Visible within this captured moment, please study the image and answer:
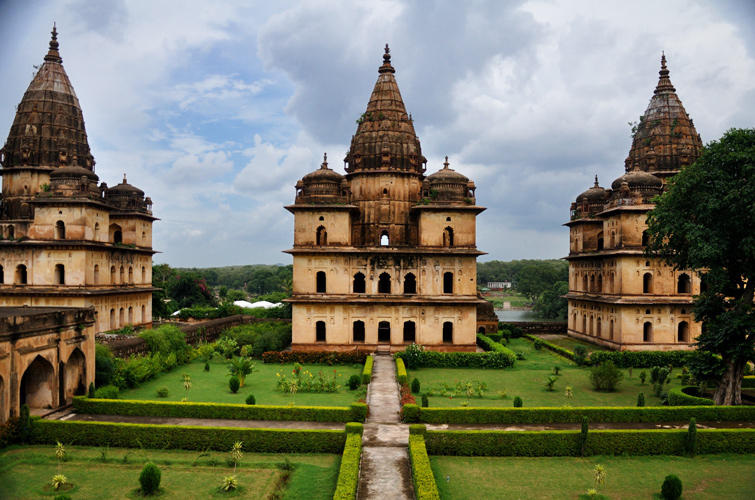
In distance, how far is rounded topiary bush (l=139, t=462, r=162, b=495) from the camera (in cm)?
1369

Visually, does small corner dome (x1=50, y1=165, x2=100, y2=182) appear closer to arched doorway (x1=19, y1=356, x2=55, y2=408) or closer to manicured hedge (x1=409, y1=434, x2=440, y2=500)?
arched doorway (x1=19, y1=356, x2=55, y2=408)

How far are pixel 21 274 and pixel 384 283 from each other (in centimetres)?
2225

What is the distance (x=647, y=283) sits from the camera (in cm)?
3456

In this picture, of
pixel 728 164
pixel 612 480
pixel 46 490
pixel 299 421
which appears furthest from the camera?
pixel 728 164

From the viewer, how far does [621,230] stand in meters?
34.2

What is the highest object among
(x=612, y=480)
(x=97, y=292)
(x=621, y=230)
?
(x=621, y=230)

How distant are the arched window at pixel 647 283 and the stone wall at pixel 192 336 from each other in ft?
92.0

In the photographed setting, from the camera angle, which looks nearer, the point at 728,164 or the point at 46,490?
the point at 46,490

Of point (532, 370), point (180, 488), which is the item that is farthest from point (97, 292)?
point (532, 370)

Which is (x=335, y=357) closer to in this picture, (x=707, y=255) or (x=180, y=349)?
(x=180, y=349)

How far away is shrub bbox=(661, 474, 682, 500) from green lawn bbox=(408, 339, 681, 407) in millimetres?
8335

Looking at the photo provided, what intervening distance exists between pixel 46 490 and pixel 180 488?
3.32m

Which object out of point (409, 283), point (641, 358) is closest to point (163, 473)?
point (409, 283)

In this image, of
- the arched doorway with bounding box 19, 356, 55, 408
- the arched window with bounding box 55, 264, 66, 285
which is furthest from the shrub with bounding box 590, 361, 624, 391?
the arched window with bounding box 55, 264, 66, 285
